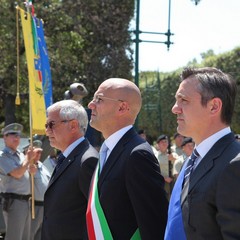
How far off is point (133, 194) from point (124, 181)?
0.15m

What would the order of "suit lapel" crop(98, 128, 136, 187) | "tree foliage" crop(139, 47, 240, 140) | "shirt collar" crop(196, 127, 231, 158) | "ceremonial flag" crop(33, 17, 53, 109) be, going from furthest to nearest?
"tree foliage" crop(139, 47, 240, 140) → "ceremonial flag" crop(33, 17, 53, 109) → "suit lapel" crop(98, 128, 136, 187) → "shirt collar" crop(196, 127, 231, 158)

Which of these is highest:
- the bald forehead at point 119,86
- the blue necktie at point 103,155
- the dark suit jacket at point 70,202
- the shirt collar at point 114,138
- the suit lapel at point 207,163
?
the bald forehead at point 119,86

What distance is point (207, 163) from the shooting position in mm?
2666

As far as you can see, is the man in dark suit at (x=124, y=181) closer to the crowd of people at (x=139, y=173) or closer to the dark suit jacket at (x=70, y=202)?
the crowd of people at (x=139, y=173)

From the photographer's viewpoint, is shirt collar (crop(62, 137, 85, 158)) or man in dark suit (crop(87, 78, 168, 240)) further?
shirt collar (crop(62, 137, 85, 158))

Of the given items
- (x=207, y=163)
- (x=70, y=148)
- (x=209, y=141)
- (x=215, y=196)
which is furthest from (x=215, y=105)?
(x=70, y=148)

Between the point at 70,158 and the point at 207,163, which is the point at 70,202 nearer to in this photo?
the point at 70,158

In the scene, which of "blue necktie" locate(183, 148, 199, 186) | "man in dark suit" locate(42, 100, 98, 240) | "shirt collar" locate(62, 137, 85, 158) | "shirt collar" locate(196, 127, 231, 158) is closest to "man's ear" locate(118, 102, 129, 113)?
"man in dark suit" locate(42, 100, 98, 240)

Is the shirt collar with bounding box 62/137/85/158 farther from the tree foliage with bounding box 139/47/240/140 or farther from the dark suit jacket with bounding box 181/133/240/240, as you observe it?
the tree foliage with bounding box 139/47/240/140

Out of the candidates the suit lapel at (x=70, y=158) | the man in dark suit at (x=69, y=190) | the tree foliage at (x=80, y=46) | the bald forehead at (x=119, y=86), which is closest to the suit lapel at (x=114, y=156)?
the bald forehead at (x=119, y=86)

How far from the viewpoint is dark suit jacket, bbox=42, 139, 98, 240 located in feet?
13.3

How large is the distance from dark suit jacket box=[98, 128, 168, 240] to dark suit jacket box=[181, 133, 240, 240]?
2.13ft

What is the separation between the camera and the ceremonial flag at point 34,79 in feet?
24.9

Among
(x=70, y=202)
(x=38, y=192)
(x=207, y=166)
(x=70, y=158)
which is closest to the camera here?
(x=207, y=166)
